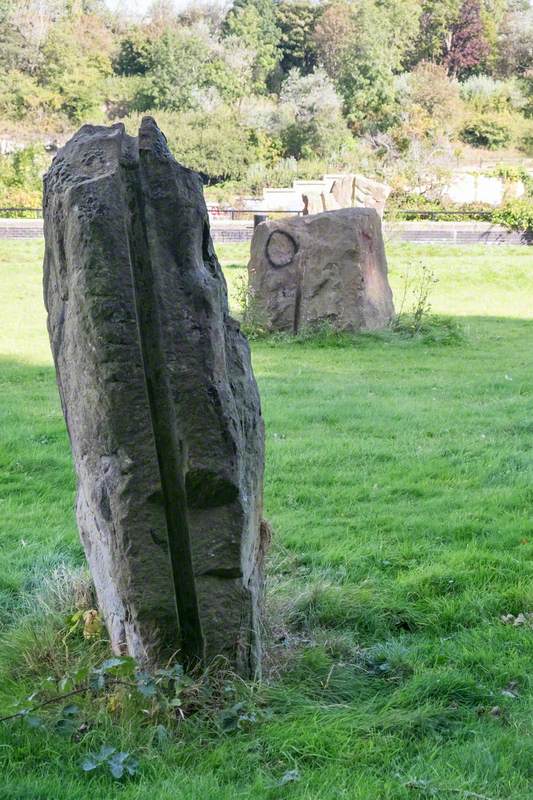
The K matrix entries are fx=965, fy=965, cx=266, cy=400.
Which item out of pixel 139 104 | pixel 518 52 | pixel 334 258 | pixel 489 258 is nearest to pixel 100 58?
pixel 139 104

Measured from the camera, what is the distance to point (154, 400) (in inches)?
125

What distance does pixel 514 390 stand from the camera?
995 centimetres

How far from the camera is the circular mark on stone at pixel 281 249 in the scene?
13.9 metres

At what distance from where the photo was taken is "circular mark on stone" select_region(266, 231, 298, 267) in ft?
45.6

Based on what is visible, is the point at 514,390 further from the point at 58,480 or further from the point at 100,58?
the point at 100,58

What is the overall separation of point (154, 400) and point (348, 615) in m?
1.65

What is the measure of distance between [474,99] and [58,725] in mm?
58642

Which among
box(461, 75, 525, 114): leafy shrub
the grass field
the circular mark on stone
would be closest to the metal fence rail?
the circular mark on stone

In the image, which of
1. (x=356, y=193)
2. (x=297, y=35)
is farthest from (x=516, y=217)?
(x=297, y=35)

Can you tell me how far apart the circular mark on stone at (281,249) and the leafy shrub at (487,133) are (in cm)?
4094

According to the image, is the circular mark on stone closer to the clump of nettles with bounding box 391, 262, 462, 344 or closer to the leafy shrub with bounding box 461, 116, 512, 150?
the clump of nettles with bounding box 391, 262, 462, 344

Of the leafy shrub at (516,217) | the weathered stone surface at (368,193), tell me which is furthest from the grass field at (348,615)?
the leafy shrub at (516,217)

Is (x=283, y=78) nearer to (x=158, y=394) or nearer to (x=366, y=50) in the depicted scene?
(x=366, y=50)

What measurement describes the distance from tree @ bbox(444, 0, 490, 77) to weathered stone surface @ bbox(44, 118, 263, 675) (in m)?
67.0
